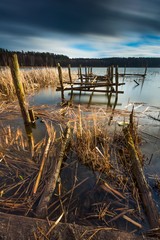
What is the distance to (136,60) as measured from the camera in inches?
5192

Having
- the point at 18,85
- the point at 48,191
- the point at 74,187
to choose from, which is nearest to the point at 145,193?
the point at 74,187

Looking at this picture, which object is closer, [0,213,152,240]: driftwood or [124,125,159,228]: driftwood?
[0,213,152,240]: driftwood

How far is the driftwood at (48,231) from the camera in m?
2.03

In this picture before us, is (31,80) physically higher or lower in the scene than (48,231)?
lower

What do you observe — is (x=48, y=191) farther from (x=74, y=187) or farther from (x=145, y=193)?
(x=145, y=193)

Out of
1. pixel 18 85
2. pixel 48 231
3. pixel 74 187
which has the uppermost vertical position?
pixel 18 85

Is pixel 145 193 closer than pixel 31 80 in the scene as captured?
Yes

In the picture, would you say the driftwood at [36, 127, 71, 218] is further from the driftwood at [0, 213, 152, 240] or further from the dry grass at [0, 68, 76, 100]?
the dry grass at [0, 68, 76, 100]

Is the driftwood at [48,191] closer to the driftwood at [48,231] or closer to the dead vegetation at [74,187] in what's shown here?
the dead vegetation at [74,187]

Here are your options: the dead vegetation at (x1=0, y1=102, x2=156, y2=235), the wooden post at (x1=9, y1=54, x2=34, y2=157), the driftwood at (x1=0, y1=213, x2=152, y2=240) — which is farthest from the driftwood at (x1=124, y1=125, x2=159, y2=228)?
the wooden post at (x1=9, y1=54, x2=34, y2=157)

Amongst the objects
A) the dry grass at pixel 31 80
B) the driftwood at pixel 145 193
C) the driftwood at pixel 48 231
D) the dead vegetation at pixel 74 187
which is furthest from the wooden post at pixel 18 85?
the dry grass at pixel 31 80

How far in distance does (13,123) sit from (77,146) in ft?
11.9

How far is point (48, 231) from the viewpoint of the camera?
2.10 m

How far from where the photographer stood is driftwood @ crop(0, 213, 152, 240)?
2033mm
